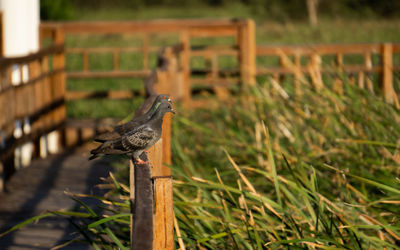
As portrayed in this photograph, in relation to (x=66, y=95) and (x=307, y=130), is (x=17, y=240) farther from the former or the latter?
(x=66, y=95)

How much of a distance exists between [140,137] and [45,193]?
12.0 ft

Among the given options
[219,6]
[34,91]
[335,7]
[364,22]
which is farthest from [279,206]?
[219,6]

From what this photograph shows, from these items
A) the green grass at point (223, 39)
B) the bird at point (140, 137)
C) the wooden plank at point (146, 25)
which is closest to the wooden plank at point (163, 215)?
the bird at point (140, 137)

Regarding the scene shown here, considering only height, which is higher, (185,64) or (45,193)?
(185,64)

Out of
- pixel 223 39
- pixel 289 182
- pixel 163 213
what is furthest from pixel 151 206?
pixel 223 39

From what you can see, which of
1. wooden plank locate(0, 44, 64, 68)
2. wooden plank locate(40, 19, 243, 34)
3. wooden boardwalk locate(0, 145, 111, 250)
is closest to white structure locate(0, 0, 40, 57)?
wooden plank locate(40, 19, 243, 34)

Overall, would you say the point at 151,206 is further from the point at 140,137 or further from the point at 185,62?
the point at 185,62

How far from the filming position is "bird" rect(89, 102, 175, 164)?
81.2 inches

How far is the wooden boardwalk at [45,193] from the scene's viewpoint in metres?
4.00

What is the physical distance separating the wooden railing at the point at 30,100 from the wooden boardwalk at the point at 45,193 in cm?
30

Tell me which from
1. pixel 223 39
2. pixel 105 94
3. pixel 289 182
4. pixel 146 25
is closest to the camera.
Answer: pixel 289 182

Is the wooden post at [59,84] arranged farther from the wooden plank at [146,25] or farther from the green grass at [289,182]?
the green grass at [289,182]

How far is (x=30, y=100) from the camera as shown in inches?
276

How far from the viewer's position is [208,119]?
625 cm
